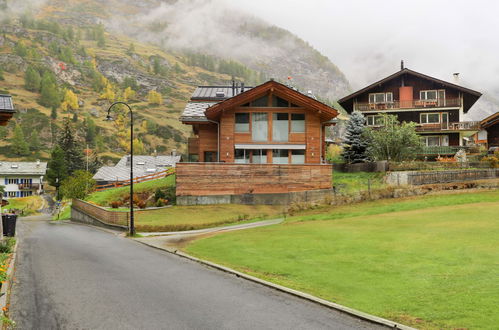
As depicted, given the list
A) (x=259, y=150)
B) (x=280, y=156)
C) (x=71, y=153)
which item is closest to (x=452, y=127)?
(x=280, y=156)

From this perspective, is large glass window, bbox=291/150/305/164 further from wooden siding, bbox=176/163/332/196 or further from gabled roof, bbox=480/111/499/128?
gabled roof, bbox=480/111/499/128

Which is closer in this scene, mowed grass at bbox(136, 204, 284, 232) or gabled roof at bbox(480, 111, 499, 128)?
mowed grass at bbox(136, 204, 284, 232)

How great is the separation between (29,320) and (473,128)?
51.8 m

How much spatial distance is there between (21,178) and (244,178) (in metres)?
98.3

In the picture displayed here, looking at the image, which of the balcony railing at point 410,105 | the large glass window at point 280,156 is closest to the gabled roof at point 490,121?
the balcony railing at point 410,105

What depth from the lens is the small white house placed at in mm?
107812

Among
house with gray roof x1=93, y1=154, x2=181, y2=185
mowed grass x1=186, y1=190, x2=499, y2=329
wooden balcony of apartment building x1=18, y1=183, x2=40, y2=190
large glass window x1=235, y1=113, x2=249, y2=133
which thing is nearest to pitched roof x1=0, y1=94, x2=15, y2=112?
mowed grass x1=186, y1=190, x2=499, y2=329

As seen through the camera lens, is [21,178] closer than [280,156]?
No

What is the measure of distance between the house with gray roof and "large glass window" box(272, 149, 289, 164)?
44.4 metres

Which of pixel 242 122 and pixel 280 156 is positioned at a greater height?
pixel 242 122

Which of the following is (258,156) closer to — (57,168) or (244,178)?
(244,178)

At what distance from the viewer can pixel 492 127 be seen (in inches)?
2067

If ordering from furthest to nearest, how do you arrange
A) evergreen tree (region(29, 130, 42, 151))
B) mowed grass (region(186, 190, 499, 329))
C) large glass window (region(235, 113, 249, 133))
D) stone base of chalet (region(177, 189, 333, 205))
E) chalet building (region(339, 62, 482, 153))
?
1. evergreen tree (region(29, 130, 42, 151))
2. chalet building (region(339, 62, 482, 153))
3. large glass window (region(235, 113, 249, 133))
4. stone base of chalet (region(177, 189, 333, 205))
5. mowed grass (region(186, 190, 499, 329))

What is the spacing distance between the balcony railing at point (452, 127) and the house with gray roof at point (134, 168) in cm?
4742
